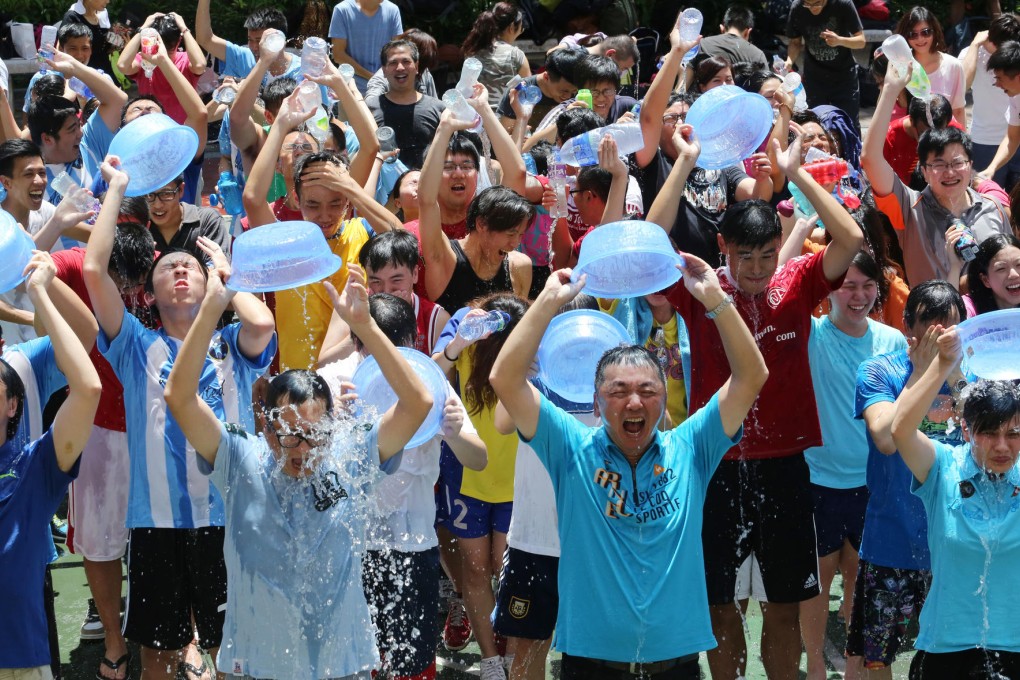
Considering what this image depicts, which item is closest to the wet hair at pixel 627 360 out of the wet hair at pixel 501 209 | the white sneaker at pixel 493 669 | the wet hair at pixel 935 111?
the wet hair at pixel 501 209

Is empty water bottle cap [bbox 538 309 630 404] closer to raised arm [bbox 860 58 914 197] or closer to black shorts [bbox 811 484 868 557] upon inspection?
black shorts [bbox 811 484 868 557]

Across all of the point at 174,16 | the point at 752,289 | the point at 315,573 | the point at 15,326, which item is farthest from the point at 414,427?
→ the point at 174,16

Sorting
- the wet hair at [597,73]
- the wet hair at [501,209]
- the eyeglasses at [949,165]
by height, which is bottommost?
the wet hair at [597,73]

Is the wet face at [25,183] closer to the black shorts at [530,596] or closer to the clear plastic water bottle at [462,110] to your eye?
the clear plastic water bottle at [462,110]

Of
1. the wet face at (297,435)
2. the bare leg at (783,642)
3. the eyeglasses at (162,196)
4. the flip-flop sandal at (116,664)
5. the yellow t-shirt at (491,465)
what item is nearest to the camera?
the wet face at (297,435)

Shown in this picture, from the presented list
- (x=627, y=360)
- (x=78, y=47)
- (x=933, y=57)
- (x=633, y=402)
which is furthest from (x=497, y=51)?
(x=633, y=402)

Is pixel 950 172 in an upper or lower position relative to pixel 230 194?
upper

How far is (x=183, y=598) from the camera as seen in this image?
15.7 ft

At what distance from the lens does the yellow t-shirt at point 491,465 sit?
5125 millimetres

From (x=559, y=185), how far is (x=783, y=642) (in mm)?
2324

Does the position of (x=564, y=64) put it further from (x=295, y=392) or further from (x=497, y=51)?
(x=295, y=392)

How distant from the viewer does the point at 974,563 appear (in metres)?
4.02

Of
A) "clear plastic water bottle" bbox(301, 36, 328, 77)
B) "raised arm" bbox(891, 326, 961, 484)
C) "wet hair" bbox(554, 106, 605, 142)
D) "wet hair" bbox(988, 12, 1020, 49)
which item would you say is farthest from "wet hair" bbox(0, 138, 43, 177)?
"wet hair" bbox(988, 12, 1020, 49)

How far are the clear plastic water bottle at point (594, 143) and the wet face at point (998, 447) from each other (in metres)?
2.42
